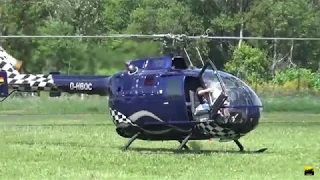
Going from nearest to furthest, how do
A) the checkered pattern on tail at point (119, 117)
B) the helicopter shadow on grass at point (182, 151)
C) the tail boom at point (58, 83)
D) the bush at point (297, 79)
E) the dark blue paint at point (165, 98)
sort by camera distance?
1. the dark blue paint at point (165, 98)
2. the helicopter shadow on grass at point (182, 151)
3. the checkered pattern on tail at point (119, 117)
4. the tail boom at point (58, 83)
5. the bush at point (297, 79)

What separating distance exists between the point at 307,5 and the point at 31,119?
31984 millimetres

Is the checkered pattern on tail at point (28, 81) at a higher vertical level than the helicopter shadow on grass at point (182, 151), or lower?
higher

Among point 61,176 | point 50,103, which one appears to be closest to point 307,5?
point 50,103

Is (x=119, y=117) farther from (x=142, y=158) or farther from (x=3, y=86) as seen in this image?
(x=3, y=86)

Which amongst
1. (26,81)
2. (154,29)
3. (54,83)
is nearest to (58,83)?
(54,83)

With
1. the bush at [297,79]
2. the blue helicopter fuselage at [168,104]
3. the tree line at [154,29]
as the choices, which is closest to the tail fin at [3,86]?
the tree line at [154,29]

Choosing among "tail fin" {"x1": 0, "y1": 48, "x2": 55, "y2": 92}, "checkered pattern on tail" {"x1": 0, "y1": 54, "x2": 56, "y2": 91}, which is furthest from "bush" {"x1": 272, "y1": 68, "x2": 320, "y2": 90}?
"checkered pattern on tail" {"x1": 0, "y1": 54, "x2": 56, "y2": 91}

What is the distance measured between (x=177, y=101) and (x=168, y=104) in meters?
0.20

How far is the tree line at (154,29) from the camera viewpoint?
20.9 meters

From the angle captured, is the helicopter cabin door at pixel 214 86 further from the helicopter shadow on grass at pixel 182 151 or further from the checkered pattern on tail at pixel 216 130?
the helicopter shadow on grass at pixel 182 151

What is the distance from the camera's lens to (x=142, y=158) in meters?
16.2

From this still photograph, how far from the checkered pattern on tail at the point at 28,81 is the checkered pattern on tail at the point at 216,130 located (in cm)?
449

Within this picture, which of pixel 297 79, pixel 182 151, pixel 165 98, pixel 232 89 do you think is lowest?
pixel 297 79

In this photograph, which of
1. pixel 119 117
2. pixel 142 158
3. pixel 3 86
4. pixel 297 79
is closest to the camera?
pixel 142 158
